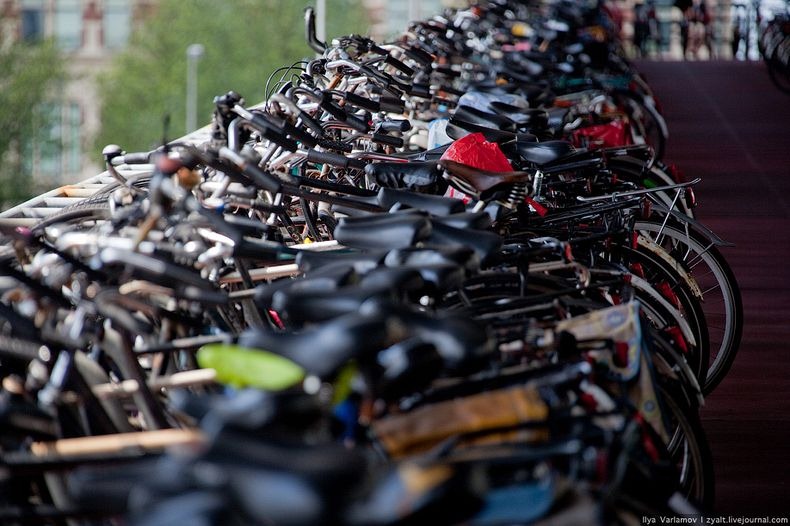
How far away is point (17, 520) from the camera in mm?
2117

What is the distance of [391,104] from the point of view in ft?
15.9

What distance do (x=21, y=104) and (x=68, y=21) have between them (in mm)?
14381

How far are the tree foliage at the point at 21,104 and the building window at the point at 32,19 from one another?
11399mm

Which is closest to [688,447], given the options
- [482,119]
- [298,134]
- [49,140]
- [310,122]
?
[298,134]

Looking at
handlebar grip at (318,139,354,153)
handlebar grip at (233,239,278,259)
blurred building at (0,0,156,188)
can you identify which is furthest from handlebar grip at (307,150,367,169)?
blurred building at (0,0,156,188)

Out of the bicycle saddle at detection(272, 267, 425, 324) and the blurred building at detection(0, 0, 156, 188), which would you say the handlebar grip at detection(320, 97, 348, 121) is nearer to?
the bicycle saddle at detection(272, 267, 425, 324)

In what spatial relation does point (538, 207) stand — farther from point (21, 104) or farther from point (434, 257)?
point (21, 104)

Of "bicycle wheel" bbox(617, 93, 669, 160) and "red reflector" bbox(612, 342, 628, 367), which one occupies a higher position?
"red reflector" bbox(612, 342, 628, 367)

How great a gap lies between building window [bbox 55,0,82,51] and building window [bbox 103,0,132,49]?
121cm

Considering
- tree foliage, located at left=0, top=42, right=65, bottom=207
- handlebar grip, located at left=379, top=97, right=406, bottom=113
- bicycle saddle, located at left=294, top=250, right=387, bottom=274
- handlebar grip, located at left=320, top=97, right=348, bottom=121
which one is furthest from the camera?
tree foliage, located at left=0, top=42, right=65, bottom=207

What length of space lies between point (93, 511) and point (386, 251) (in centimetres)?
100

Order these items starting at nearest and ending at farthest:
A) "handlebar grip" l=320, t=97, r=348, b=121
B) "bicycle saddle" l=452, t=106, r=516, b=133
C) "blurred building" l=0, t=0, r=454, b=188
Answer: "handlebar grip" l=320, t=97, r=348, b=121, "bicycle saddle" l=452, t=106, r=516, b=133, "blurred building" l=0, t=0, r=454, b=188

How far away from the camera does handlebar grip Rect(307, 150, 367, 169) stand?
3.93 meters

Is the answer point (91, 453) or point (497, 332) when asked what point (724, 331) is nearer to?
point (497, 332)
